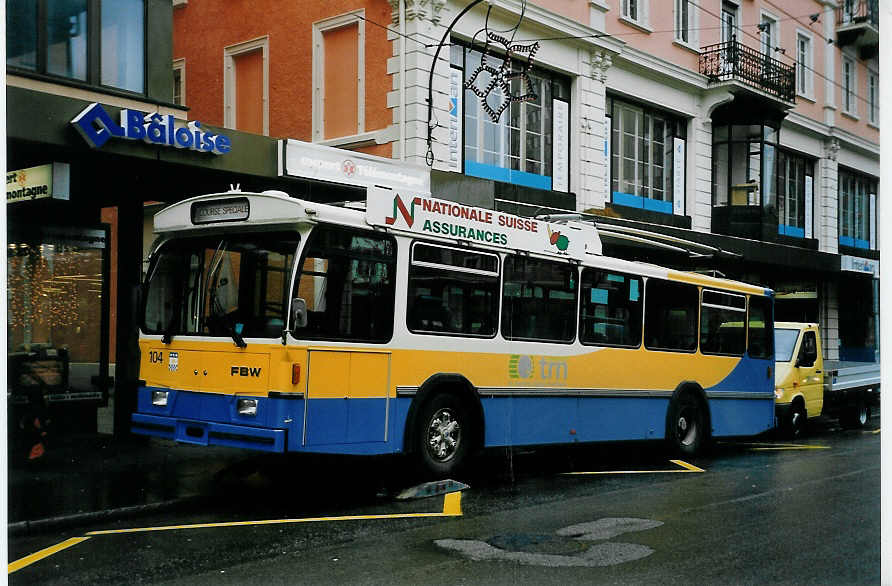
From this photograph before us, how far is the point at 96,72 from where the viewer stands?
12836mm

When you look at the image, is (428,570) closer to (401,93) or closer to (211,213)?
(211,213)

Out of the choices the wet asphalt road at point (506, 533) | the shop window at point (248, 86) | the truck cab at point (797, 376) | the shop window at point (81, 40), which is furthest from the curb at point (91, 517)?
the truck cab at point (797, 376)

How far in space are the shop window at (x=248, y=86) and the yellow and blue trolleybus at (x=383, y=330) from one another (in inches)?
335

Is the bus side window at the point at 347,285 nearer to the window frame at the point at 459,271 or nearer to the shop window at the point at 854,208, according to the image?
the window frame at the point at 459,271

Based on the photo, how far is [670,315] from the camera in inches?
545

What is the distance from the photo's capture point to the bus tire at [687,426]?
45.4ft

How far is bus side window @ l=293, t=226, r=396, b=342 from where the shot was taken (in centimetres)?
933

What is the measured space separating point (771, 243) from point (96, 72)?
17.8 meters

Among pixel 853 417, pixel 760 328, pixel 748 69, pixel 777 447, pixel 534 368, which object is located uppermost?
pixel 748 69

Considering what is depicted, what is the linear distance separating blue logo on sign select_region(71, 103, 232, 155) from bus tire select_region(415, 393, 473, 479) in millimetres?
4763

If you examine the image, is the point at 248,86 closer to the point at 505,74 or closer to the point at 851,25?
the point at 505,74

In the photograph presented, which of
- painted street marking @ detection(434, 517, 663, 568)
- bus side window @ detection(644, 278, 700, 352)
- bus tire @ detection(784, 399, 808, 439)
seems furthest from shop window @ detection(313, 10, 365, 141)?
painted street marking @ detection(434, 517, 663, 568)

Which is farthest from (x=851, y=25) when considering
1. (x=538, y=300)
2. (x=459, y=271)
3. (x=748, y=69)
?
(x=459, y=271)

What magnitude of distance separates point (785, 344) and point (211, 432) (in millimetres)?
11810
